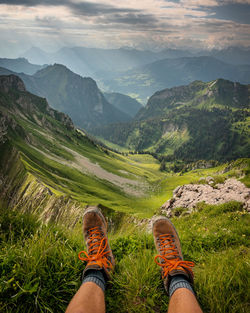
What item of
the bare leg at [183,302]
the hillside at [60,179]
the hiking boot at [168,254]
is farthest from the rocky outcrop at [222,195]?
the hillside at [60,179]

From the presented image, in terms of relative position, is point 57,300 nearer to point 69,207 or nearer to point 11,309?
point 11,309

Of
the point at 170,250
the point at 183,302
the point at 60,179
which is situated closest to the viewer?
the point at 183,302

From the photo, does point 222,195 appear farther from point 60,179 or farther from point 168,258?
point 60,179

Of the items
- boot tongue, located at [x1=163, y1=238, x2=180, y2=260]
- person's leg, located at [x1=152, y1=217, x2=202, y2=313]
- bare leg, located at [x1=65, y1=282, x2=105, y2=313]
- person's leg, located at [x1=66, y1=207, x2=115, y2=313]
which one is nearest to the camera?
bare leg, located at [x1=65, y1=282, x2=105, y2=313]

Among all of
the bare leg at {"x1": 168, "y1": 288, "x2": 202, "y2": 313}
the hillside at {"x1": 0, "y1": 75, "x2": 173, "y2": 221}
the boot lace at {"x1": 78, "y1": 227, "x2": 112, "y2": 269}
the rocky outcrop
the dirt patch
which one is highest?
the bare leg at {"x1": 168, "y1": 288, "x2": 202, "y2": 313}

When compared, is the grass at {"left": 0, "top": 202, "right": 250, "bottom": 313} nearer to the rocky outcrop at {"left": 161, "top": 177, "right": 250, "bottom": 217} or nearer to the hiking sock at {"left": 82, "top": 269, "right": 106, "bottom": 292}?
the hiking sock at {"left": 82, "top": 269, "right": 106, "bottom": 292}

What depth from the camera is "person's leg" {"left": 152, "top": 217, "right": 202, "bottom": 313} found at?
361 centimetres

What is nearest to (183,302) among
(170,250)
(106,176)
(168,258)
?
(168,258)

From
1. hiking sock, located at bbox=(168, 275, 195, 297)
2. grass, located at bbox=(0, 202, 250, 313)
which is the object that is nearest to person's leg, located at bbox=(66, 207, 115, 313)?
grass, located at bbox=(0, 202, 250, 313)

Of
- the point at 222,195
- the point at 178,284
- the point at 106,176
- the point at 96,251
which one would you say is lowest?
the point at 106,176

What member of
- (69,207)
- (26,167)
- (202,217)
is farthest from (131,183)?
(202,217)

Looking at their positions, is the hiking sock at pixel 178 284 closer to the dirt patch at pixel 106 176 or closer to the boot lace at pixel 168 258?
the boot lace at pixel 168 258

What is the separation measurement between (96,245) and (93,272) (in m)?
1.28

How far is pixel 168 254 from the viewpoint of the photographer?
558 centimetres
